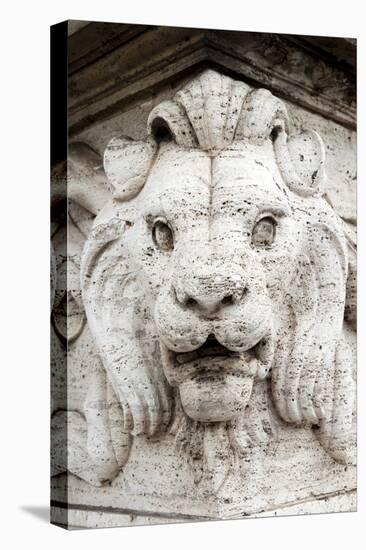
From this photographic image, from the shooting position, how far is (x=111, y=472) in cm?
650

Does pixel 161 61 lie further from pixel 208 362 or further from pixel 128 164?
pixel 208 362

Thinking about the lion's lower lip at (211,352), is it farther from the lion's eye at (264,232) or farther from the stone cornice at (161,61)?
the stone cornice at (161,61)

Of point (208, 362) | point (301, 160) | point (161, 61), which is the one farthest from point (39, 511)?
point (161, 61)

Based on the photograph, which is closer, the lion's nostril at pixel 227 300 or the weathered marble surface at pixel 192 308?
the lion's nostril at pixel 227 300

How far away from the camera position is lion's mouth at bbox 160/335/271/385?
20.7 ft

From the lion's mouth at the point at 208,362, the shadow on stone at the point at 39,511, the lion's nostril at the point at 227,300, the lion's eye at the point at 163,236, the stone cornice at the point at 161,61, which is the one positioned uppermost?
the stone cornice at the point at 161,61

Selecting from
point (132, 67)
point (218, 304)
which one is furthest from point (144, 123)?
point (218, 304)

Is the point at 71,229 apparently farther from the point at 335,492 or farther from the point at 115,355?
the point at 335,492

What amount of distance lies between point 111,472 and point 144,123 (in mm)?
1347

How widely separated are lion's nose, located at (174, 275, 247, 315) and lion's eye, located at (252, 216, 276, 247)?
0.86ft

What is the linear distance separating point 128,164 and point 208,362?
83cm

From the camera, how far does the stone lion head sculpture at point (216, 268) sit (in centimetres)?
624

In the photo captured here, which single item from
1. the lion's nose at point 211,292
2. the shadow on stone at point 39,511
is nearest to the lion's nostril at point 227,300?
the lion's nose at point 211,292

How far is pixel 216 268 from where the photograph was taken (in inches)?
243
